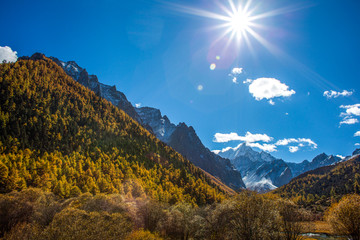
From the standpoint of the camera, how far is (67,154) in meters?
127

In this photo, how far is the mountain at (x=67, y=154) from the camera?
8944 cm

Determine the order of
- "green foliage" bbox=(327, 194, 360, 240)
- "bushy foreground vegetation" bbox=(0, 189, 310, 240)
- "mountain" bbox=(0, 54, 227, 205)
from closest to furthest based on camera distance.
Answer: "bushy foreground vegetation" bbox=(0, 189, 310, 240)
"green foliage" bbox=(327, 194, 360, 240)
"mountain" bbox=(0, 54, 227, 205)

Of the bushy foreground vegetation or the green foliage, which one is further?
the green foliage

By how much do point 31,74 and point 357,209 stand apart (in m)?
272

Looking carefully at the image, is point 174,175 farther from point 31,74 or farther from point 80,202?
point 31,74

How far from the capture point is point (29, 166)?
9262 centimetres

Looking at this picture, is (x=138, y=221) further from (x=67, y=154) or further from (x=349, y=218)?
(x=67, y=154)

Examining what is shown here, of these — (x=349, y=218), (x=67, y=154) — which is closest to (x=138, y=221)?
(x=349, y=218)

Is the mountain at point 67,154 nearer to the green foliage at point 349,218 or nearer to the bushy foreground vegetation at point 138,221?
the bushy foreground vegetation at point 138,221

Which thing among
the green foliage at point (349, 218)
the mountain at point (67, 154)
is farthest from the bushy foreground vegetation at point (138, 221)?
the mountain at point (67, 154)

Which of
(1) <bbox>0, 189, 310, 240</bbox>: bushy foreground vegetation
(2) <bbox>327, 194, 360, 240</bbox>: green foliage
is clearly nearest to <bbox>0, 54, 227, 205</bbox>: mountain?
(1) <bbox>0, 189, 310, 240</bbox>: bushy foreground vegetation

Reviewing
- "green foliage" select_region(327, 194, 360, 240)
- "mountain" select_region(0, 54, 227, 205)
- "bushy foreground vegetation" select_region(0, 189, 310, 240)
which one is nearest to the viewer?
"bushy foreground vegetation" select_region(0, 189, 310, 240)

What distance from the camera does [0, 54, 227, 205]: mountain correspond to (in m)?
89.4

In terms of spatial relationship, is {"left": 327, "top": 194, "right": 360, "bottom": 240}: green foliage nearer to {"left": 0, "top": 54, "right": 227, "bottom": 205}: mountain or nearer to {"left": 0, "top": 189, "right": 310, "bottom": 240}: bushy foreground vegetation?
{"left": 0, "top": 189, "right": 310, "bottom": 240}: bushy foreground vegetation
